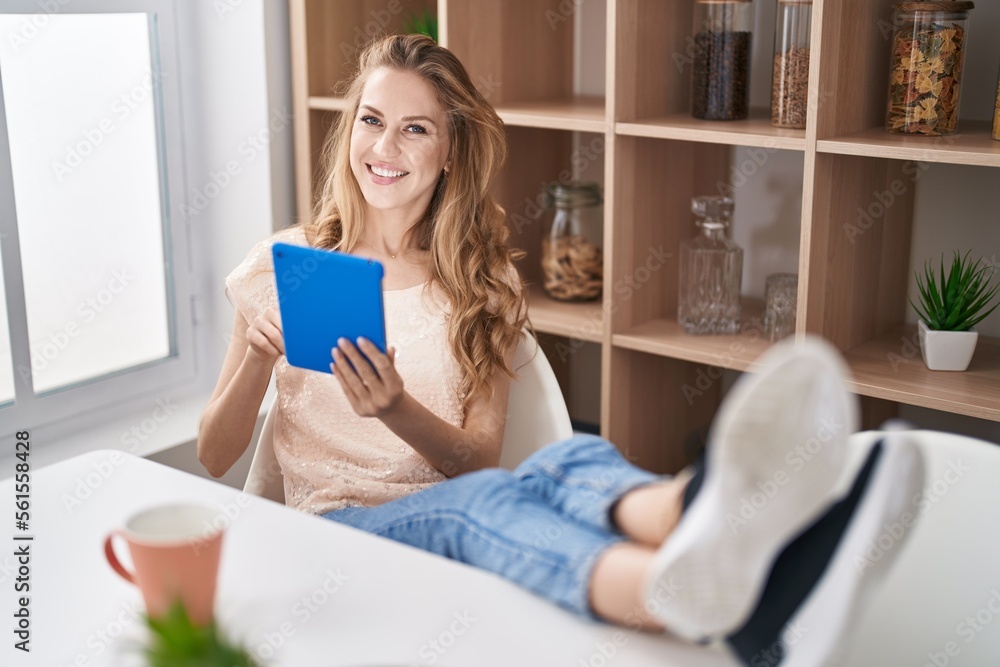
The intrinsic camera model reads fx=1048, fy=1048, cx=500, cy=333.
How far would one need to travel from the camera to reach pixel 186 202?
7.61 ft

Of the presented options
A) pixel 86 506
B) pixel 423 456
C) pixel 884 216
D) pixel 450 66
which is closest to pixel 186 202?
pixel 450 66

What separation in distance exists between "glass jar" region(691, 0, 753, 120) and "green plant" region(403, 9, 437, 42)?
0.60 m

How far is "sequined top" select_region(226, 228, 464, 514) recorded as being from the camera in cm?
149

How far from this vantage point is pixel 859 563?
735 millimetres

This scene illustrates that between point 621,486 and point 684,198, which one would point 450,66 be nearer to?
point 684,198

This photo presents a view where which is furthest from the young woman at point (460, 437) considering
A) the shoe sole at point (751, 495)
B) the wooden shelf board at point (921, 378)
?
the wooden shelf board at point (921, 378)

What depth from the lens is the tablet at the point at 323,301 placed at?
114 cm

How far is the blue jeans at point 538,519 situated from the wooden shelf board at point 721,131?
32.8 inches

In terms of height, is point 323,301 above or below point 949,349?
above

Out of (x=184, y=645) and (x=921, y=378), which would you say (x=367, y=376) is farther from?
(x=921, y=378)

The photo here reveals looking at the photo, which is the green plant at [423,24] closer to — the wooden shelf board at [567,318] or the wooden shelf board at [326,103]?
the wooden shelf board at [326,103]

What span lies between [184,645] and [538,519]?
46 cm

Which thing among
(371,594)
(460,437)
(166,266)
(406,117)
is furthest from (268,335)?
(166,266)

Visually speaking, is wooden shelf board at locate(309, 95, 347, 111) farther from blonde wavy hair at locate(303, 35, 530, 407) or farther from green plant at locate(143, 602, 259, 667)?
green plant at locate(143, 602, 259, 667)
